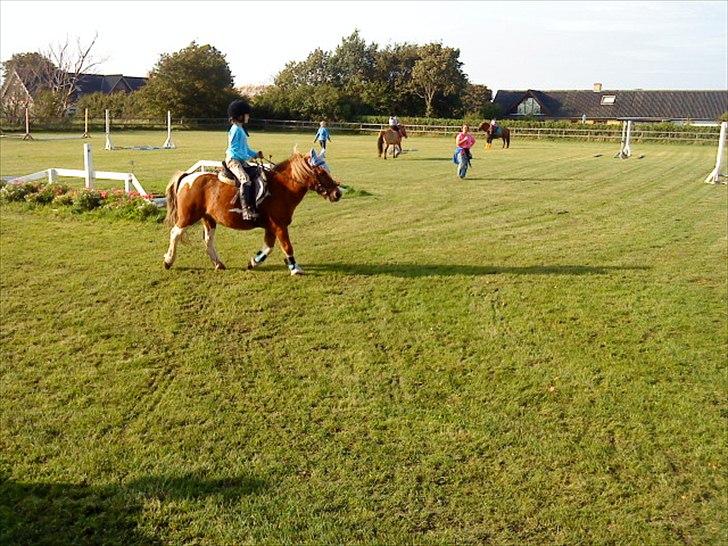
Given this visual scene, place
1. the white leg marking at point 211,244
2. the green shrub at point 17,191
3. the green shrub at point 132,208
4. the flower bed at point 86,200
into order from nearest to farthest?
the white leg marking at point 211,244
the green shrub at point 132,208
the flower bed at point 86,200
the green shrub at point 17,191

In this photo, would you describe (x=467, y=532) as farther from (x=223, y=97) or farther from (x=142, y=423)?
(x=223, y=97)

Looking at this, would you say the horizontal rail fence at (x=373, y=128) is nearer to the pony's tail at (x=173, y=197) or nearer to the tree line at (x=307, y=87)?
the tree line at (x=307, y=87)

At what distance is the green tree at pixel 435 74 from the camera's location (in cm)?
7138

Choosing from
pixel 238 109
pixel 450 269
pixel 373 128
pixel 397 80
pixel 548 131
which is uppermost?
pixel 397 80

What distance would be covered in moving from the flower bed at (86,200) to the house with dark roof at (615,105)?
71.8 metres

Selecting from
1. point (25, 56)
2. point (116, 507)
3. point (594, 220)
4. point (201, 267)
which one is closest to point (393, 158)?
point (594, 220)

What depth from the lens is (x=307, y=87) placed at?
228ft

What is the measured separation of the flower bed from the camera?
12.9m

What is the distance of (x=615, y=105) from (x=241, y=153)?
79.9m

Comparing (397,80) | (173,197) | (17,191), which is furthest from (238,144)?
(397,80)

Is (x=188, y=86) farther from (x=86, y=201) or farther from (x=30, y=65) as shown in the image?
(x=86, y=201)

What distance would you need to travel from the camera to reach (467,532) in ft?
15.3

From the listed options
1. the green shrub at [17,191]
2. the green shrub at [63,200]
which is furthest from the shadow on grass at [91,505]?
the green shrub at [17,191]

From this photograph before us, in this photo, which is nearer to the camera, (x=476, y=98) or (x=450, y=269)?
(x=450, y=269)
